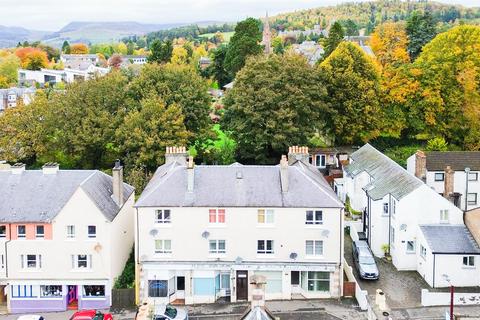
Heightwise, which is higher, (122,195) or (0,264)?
(122,195)

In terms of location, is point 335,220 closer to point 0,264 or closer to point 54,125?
point 0,264

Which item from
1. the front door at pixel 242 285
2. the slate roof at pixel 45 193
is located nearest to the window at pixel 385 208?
the front door at pixel 242 285

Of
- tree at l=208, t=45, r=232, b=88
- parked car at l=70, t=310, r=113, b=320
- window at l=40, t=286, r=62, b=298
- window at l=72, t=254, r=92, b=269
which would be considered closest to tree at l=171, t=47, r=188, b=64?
tree at l=208, t=45, r=232, b=88

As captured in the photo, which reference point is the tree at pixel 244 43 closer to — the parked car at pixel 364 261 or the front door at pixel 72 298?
the parked car at pixel 364 261


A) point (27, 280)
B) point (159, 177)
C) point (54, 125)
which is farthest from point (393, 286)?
point (54, 125)

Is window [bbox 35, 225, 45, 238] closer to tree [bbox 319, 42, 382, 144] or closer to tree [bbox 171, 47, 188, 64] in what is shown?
tree [bbox 319, 42, 382, 144]

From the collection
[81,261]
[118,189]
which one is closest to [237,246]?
[118,189]
